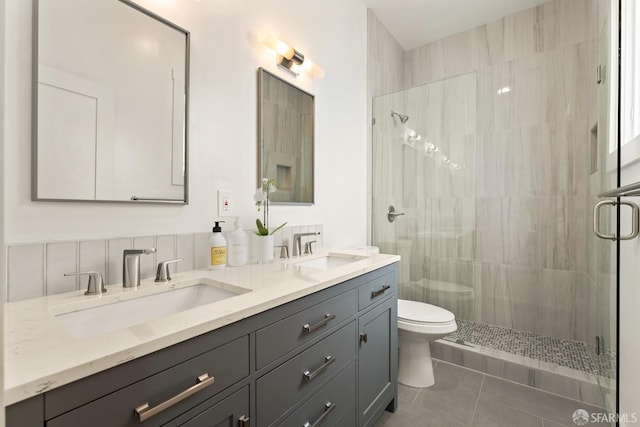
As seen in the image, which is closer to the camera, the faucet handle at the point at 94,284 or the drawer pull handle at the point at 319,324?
the faucet handle at the point at 94,284

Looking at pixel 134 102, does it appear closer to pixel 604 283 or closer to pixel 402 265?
pixel 402 265

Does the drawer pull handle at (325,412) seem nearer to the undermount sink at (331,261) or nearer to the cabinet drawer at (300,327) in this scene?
the cabinet drawer at (300,327)

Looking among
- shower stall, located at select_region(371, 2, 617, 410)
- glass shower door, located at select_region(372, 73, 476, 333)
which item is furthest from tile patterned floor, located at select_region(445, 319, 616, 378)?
glass shower door, located at select_region(372, 73, 476, 333)

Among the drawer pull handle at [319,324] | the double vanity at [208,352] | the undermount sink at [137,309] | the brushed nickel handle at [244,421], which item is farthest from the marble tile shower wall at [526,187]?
the brushed nickel handle at [244,421]

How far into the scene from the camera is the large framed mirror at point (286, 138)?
1618mm

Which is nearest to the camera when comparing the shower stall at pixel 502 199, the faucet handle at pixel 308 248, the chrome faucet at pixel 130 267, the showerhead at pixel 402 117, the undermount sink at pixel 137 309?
the undermount sink at pixel 137 309

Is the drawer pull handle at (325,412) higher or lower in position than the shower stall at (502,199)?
lower

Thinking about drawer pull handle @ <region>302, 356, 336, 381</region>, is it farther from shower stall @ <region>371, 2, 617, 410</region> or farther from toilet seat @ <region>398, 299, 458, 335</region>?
shower stall @ <region>371, 2, 617, 410</region>

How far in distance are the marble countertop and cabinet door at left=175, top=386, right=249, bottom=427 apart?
20cm

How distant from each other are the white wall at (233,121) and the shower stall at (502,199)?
0.38 metres

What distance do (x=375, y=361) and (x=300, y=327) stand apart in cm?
70

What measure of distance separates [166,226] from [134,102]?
19.1 inches

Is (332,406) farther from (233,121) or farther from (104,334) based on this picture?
(233,121)

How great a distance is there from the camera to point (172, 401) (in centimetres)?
63
